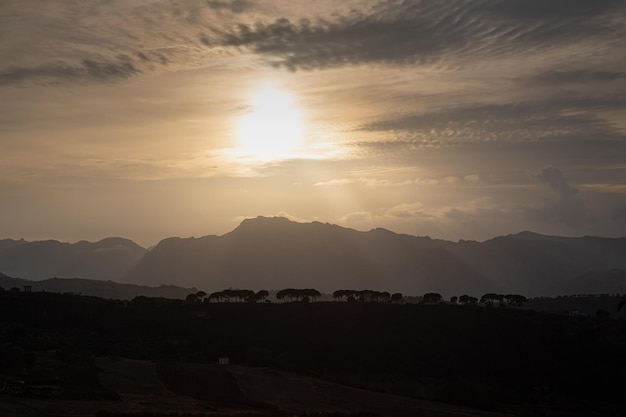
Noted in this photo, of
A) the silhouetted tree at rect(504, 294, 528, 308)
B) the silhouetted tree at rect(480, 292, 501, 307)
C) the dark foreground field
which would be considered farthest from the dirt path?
the silhouetted tree at rect(504, 294, 528, 308)

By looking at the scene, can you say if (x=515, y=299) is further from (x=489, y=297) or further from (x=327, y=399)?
(x=327, y=399)

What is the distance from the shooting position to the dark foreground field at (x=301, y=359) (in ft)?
213

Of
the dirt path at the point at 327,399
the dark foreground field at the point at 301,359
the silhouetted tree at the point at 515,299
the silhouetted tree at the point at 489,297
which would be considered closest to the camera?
the dirt path at the point at 327,399

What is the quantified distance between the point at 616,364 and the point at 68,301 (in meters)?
99.3

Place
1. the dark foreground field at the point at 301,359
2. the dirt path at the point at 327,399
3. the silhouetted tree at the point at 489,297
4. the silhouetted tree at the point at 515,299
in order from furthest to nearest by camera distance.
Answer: the silhouetted tree at the point at 489,297 < the silhouetted tree at the point at 515,299 < the dark foreground field at the point at 301,359 < the dirt path at the point at 327,399

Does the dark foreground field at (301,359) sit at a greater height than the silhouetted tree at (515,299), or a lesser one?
lesser

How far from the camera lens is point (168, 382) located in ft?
238

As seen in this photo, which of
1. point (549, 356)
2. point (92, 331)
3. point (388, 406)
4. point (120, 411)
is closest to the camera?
point (120, 411)

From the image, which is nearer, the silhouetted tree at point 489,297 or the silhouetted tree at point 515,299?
the silhouetted tree at point 515,299

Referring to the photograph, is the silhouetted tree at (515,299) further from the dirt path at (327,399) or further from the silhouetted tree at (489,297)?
the dirt path at (327,399)

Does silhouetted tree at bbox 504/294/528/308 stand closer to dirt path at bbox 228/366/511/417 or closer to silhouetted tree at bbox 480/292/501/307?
silhouetted tree at bbox 480/292/501/307

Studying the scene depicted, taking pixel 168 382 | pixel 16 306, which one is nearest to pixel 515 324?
pixel 168 382

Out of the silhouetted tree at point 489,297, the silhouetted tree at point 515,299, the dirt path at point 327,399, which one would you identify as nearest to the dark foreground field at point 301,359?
the dirt path at point 327,399

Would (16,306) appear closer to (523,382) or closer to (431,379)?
(431,379)
